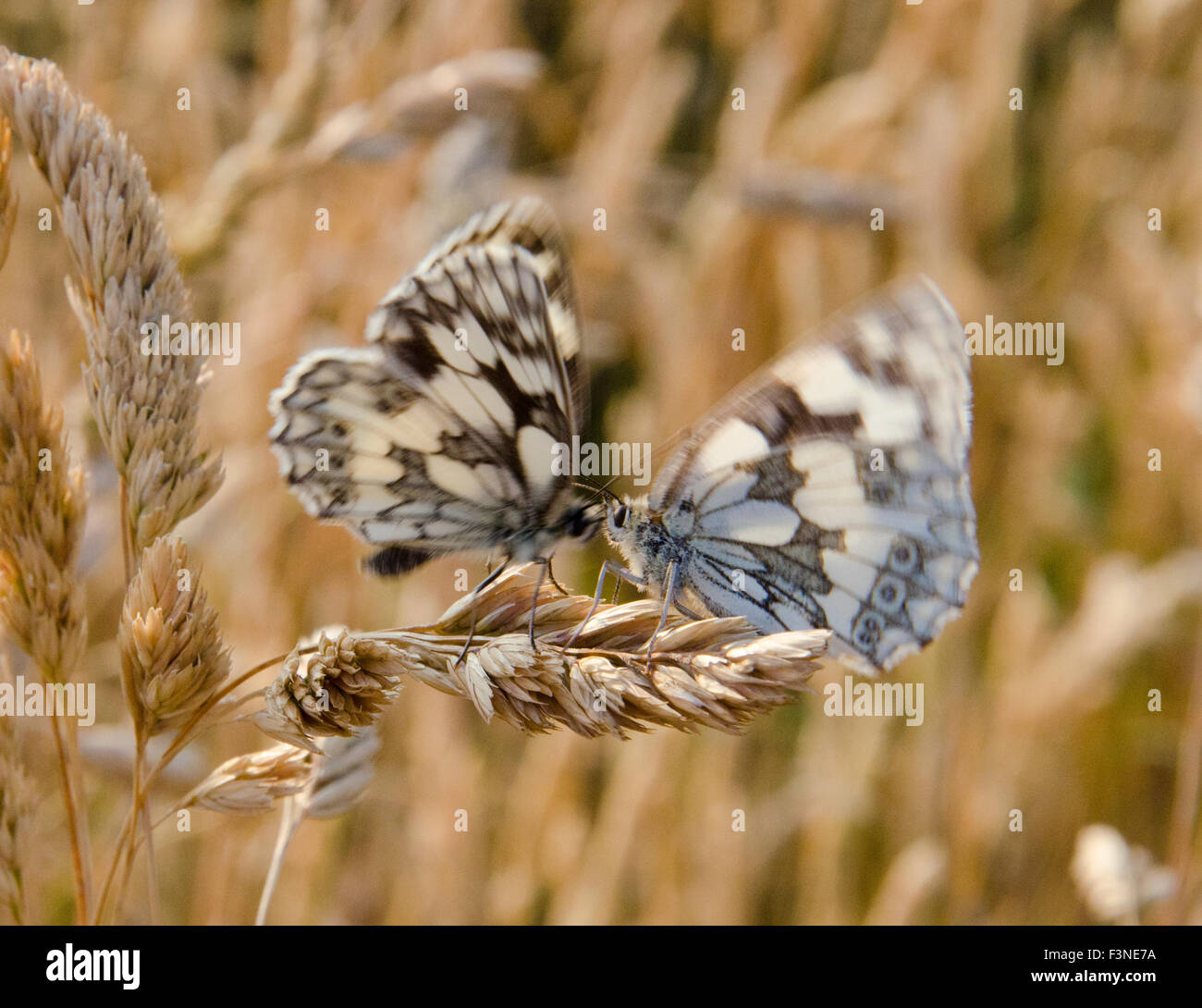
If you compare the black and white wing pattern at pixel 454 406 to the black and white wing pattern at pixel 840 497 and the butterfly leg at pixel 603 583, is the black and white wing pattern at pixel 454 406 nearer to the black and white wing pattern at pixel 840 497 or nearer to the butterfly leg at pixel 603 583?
the butterfly leg at pixel 603 583

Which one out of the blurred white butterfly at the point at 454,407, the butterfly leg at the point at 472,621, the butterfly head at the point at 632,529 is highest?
the blurred white butterfly at the point at 454,407

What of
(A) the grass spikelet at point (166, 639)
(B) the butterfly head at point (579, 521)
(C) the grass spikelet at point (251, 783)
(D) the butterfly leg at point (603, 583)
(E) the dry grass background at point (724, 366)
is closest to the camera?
(A) the grass spikelet at point (166, 639)

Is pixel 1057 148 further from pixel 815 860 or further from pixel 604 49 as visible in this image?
pixel 815 860

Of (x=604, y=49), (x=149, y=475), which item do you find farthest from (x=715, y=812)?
(x=604, y=49)

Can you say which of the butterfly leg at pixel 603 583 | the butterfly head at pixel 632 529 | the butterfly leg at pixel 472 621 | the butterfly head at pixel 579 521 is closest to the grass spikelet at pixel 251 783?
the butterfly leg at pixel 472 621

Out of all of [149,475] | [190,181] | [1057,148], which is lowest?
[149,475]

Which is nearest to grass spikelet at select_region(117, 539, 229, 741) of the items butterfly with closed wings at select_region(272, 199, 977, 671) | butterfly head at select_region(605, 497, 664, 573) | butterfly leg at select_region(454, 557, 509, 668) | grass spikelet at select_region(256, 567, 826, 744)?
grass spikelet at select_region(256, 567, 826, 744)

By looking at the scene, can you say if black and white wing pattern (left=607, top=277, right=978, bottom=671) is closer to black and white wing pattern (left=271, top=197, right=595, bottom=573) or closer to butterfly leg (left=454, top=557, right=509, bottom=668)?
black and white wing pattern (left=271, top=197, right=595, bottom=573)
